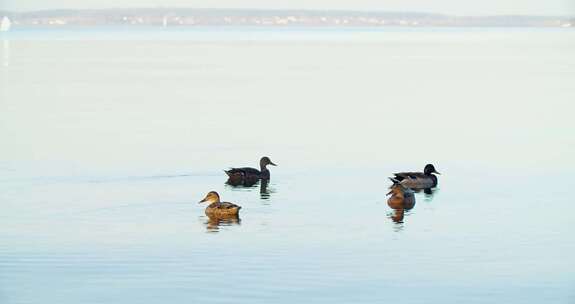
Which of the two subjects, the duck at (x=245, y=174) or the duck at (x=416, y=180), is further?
the duck at (x=245, y=174)

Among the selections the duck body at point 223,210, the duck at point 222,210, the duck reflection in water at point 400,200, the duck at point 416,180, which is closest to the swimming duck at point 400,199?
the duck reflection in water at point 400,200

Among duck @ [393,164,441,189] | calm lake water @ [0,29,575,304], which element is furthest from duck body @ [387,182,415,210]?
duck @ [393,164,441,189]

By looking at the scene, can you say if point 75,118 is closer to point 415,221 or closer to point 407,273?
point 415,221

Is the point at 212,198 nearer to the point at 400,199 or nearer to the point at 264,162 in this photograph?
the point at 400,199

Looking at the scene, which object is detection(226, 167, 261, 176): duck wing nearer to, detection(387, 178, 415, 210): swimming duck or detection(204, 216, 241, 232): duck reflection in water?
detection(387, 178, 415, 210): swimming duck

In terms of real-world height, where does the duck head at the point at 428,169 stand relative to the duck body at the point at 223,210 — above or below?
above

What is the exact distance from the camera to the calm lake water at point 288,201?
726 inches

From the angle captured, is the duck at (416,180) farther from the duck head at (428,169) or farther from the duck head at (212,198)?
the duck head at (212,198)

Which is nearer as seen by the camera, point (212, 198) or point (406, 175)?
point (212, 198)

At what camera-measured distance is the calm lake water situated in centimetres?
1844

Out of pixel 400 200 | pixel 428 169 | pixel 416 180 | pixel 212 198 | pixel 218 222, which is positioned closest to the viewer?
pixel 218 222

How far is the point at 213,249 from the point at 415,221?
4548 mm

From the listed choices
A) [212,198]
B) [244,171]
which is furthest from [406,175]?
[212,198]

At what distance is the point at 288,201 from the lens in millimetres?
26203
